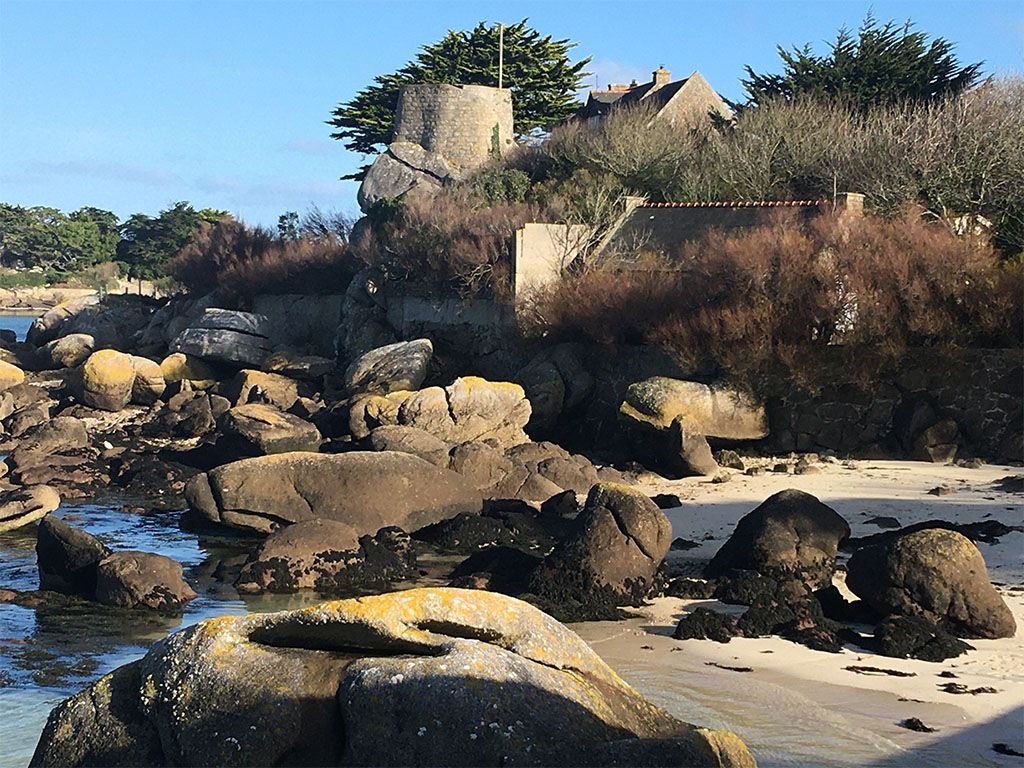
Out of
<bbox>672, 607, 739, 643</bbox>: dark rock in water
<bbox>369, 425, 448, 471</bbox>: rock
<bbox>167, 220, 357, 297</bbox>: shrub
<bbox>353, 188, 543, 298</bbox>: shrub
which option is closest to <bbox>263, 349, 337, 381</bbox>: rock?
<bbox>353, 188, 543, 298</bbox>: shrub

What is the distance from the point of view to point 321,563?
655 inches

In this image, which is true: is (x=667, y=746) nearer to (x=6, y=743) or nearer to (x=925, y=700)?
(x=925, y=700)

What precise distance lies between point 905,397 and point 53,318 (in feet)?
109

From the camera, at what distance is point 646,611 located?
1462 centimetres

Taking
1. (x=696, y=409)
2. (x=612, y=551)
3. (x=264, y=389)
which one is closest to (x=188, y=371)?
(x=264, y=389)

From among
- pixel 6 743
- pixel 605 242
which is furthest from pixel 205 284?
pixel 6 743

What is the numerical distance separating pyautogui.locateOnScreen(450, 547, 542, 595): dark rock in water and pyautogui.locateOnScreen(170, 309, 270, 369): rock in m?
21.4

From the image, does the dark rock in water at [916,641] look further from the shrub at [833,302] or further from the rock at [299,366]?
the rock at [299,366]

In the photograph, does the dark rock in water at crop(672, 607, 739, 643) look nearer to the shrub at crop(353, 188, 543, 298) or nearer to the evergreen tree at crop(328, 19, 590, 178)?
the shrub at crop(353, 188, 543, 298)

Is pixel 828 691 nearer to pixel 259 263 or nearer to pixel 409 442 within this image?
pixel 409 442

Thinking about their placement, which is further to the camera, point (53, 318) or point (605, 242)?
point (53, 318)

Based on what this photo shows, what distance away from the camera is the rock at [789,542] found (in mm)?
15031

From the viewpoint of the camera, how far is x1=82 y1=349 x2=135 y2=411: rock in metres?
32.7

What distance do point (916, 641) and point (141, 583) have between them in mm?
9165
